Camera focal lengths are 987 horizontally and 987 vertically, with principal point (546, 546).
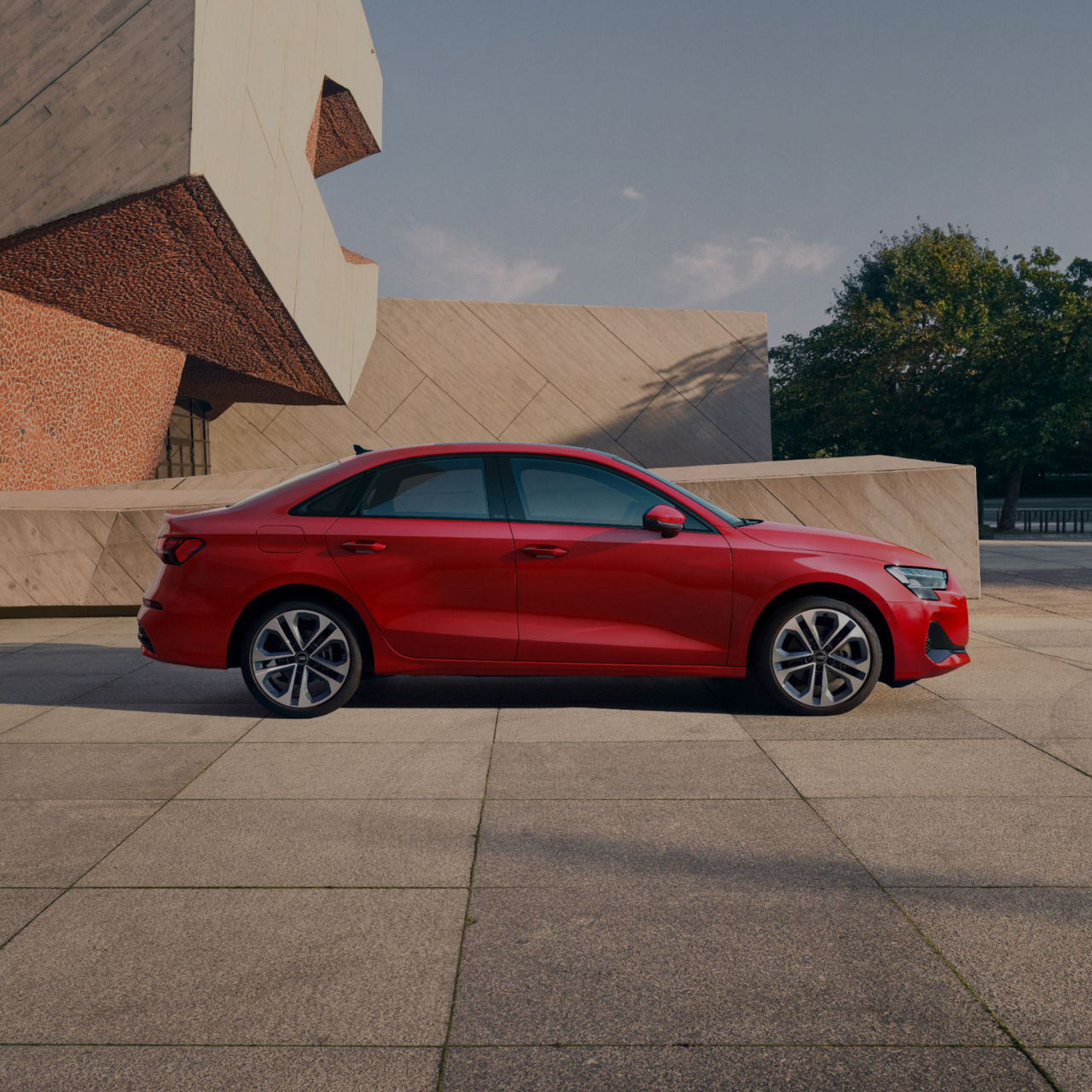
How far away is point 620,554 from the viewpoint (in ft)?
18.8

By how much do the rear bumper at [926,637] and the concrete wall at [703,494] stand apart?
17.0 feet

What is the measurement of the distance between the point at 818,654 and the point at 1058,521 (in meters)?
30.9

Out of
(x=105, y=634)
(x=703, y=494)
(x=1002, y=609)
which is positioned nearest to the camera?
(x=105, y=634)

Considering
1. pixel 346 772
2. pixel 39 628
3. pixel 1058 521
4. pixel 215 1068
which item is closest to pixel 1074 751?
pixel 346 772

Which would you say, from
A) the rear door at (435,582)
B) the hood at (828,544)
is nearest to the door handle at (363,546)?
the rear door at (435,582)

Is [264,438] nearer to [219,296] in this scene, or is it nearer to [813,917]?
[219,296]

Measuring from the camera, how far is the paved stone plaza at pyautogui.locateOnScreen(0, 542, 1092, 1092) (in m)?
2.34

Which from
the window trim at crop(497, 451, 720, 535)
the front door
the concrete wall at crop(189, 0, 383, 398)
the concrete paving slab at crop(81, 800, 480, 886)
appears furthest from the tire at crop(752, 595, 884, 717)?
the concrete wall at crop(189, 0, 383, 398)

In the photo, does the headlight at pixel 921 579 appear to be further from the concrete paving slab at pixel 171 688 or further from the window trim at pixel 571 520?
the concrete paving slab at pixel 171 688

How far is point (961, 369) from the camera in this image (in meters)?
35.2

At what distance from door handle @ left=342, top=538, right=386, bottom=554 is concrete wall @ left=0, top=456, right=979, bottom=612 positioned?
5.54 metres

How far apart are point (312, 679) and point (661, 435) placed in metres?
24.9

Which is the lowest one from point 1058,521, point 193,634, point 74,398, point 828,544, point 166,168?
point 1058,521

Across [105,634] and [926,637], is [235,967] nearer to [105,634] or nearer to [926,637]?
[926,637]
